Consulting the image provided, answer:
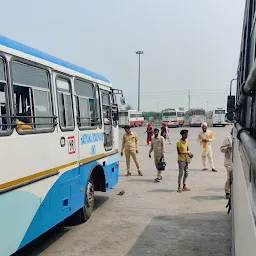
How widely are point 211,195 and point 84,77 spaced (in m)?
4.56

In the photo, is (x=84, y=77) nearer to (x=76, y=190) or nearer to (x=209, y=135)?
(x=76, y=190)

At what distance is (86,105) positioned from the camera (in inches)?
276

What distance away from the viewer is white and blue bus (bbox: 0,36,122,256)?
13.4 feet

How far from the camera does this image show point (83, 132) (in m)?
6.56

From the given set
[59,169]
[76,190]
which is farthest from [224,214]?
[59,169]

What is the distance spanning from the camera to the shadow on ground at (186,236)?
5398mm

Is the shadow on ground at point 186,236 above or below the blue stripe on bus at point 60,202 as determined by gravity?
below

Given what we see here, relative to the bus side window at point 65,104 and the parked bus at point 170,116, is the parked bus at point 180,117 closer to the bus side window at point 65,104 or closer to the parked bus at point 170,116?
the parked bus at point 170,116

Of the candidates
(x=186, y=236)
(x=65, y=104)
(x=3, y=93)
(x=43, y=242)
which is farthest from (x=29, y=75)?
(x=186, y=236)

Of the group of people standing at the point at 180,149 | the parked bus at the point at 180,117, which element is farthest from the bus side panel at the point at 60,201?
the parked bus at the point at 180,117

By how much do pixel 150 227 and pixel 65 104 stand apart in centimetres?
272

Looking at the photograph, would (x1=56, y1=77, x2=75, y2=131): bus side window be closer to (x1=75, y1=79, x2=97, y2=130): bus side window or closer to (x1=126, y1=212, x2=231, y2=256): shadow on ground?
(x1=75, y1=79, x2=97, y2=130): bus side window

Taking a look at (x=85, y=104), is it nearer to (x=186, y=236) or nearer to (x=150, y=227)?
(x=150, y=227)

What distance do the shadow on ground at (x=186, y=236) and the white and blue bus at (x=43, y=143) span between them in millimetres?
1338
